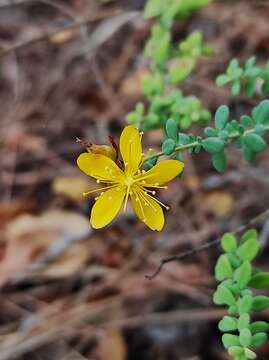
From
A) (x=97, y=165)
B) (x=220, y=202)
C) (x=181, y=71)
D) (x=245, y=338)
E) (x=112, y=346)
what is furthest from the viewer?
(x=220, y=202)

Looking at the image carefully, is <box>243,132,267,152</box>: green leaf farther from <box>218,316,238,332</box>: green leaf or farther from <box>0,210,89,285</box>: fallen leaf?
<box>0,210,89,285</box>: fallen leaf

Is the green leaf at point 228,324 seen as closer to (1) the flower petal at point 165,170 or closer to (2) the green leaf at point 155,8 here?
(1) the flower petal at point 165,170

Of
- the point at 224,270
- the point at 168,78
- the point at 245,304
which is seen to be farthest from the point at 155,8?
the point at 245,304

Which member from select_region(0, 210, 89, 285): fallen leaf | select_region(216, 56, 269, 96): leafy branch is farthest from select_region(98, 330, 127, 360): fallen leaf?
select_region(216, 56, 269, 96): leafy branch

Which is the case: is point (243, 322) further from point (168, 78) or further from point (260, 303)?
point (168, 78)

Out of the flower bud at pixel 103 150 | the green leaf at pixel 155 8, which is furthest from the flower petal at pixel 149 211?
the green leaf at pixel 155 8

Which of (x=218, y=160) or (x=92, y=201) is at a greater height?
(x=92, y=201)
